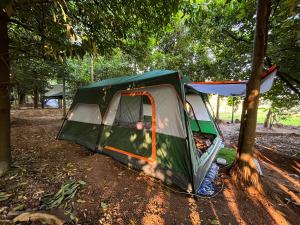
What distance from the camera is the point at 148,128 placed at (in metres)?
3.88

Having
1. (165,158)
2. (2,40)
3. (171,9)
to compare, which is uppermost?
(171,9)

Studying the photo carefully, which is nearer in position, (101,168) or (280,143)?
(101,168)

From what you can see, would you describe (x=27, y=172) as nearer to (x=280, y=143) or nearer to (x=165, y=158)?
(x=165, y=158)

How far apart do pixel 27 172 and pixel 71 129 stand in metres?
2.38

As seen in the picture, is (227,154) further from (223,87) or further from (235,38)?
(235,38)

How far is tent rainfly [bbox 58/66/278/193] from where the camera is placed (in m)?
3.33

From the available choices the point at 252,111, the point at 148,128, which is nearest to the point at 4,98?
the point at 148,128

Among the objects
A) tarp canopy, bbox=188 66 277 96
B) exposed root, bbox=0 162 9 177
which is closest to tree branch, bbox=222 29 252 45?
tarp canopy, bbox=188 66 277 96

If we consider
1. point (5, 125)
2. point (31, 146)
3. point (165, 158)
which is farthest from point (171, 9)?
point (31, 146)

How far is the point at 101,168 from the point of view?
149 inches

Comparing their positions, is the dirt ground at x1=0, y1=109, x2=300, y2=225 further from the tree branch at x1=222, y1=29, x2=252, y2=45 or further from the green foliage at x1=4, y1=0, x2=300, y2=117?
the tree branch at x1=222, y1=29, x2=252, y2=45

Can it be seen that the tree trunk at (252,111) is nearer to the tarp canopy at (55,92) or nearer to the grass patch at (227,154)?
the grass patch at (227,154)

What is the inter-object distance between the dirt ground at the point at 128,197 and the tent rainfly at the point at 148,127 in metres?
0.29

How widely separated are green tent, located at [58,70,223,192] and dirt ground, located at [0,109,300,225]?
290 millimetres
